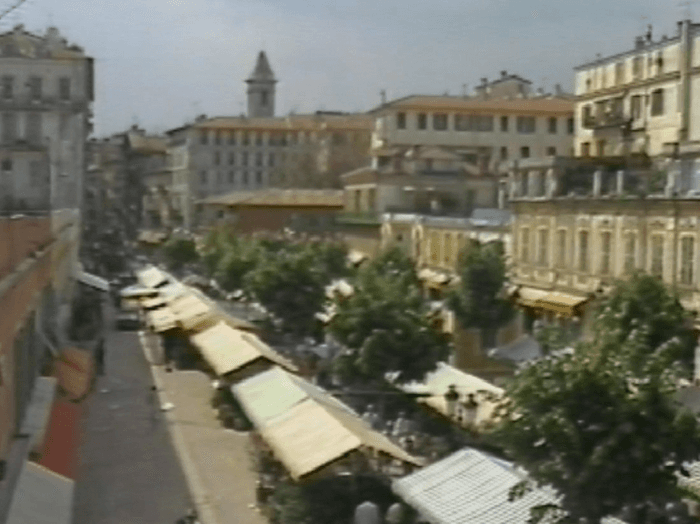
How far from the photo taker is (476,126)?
86.2 meters

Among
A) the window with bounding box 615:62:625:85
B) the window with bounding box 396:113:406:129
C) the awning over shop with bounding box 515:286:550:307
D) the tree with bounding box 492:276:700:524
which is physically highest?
the window with bounding box 615:62:625:85

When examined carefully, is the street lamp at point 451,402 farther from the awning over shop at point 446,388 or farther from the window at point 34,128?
the window at point 34,128

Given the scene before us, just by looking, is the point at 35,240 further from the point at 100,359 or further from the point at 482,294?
the point at 482,294

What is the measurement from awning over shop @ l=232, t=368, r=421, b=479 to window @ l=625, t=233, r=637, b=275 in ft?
43.5

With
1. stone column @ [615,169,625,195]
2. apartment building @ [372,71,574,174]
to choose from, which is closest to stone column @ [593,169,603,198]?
stone column @ [615,169,625,195]

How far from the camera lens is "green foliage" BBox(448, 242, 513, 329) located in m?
41.9

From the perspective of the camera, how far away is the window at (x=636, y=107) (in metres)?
53.1

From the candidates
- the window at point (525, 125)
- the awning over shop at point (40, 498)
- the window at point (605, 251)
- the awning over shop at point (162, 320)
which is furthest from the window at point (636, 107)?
the awning over shop at point (40, 498)

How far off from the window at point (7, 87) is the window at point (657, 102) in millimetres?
33999

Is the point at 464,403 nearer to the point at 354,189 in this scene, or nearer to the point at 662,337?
the point at 662,337

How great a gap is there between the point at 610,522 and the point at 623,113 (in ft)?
127

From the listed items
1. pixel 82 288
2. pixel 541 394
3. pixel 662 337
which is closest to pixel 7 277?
pixel 541 394

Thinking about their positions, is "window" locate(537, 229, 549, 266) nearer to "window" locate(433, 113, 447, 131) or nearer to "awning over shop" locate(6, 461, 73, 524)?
"awning over shop" locate(6, 461, 73, 524)

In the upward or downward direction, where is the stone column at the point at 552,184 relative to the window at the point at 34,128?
downward
